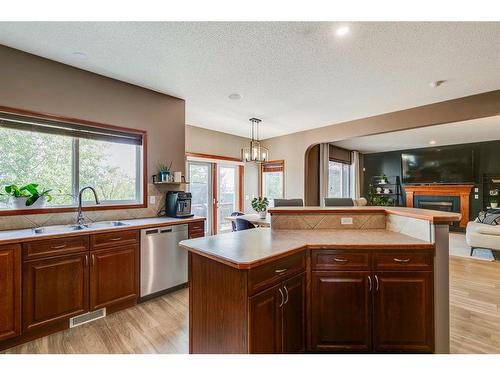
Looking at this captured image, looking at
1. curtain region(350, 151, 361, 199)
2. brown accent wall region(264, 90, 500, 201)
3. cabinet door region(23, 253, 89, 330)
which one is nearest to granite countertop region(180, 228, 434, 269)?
cabinet door region(23, 253, 89, 330)

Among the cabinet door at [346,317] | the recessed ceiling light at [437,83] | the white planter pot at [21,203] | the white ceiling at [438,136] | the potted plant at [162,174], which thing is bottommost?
the cabinet door at [346,317]

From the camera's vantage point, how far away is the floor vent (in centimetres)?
226

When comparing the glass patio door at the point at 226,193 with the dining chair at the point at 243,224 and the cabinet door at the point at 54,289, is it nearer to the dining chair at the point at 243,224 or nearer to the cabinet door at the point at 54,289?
the dining chair at the point at 243,224

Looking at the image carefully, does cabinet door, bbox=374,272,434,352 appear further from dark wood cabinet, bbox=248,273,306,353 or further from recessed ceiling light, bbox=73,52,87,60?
recessed ceiling light, bbox=73,52,87,60

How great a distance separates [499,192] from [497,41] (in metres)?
6.77

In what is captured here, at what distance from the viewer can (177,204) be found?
10.8ft

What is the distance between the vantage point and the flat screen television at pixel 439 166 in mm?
7129

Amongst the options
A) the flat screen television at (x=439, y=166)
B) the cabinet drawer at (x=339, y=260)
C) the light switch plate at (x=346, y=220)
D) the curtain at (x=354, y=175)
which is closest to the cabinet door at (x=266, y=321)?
the cabinet drawer at (x=339, y=260)

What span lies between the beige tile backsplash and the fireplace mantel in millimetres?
8217

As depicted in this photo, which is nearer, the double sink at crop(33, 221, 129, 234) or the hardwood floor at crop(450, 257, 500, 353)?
the hardwood floor at crop(450, 257, 500, 353)

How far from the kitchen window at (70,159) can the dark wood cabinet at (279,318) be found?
237 cm

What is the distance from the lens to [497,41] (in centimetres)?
213

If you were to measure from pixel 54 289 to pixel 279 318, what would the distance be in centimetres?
199

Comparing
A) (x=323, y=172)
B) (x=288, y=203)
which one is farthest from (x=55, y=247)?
(x=323, y=172)
